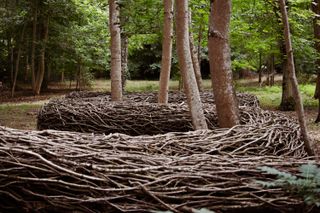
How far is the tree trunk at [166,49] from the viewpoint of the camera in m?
7.01

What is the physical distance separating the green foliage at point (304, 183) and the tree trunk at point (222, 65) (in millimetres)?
2083

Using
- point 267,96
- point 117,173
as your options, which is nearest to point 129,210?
point 117,173

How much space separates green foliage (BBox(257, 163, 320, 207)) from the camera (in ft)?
9.14

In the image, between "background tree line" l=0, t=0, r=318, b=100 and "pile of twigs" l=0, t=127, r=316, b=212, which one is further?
"background tree line" l=0, t=0, r=318, b=100

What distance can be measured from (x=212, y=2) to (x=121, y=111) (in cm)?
240

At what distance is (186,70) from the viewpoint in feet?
19.0

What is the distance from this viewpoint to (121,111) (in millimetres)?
6867

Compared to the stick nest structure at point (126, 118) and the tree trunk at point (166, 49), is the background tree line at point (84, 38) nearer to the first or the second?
the tree trunk at point (166, 49)

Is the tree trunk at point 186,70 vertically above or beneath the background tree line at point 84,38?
beneath

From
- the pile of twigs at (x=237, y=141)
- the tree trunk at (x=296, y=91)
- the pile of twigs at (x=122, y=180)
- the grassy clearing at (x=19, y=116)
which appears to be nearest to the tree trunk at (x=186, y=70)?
the pile of twigs at (x=237, y=141)

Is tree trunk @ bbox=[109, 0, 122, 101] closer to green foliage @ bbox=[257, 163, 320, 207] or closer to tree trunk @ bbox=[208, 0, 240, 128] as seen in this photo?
tree trunk @ bbox=[208, 0, 240, 128]

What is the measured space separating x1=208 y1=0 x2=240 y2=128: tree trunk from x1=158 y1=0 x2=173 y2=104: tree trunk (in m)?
1.94

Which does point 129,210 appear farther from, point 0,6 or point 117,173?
point 0,6

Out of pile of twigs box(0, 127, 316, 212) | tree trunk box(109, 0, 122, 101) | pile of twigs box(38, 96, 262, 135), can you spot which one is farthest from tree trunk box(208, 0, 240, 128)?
tree trunk box(109, 0, 122, 101)
